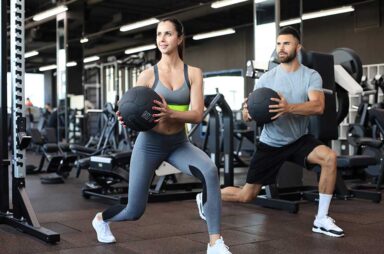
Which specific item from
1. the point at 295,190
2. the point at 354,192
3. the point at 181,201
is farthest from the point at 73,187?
the point at 354,192

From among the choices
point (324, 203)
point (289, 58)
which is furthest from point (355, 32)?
point (324, 203)

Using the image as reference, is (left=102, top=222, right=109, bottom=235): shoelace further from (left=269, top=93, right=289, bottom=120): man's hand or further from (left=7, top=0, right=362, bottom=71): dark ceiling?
(left=7, top=0, right=362, bottom=71): dark ceiling

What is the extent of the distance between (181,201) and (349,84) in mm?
1942

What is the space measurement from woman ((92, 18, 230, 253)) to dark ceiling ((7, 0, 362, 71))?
9.36 metres

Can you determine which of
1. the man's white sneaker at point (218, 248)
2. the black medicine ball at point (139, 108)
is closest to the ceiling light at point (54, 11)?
the black medicine ball at point (139, 108)

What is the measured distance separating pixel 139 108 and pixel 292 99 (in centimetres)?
138

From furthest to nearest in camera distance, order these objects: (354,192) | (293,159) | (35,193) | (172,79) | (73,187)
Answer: (73,187)
(35,193)
(354,192)
(293,159)
(172,79)

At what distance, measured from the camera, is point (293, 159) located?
3316 millimetres

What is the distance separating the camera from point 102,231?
2941 millimetres

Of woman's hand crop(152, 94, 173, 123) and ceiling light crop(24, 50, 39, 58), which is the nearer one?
woman's hand crop(152, 94, 173, 123)

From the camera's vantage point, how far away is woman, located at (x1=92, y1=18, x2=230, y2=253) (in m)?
2.45

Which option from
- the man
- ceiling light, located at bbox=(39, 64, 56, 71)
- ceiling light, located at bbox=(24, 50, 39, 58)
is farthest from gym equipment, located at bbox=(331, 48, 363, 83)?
ceiling light, located at bbox=(39, 64, 56, 71)

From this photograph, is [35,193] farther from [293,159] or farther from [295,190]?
[293,159]

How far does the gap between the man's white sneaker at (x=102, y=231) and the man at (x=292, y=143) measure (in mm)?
876
